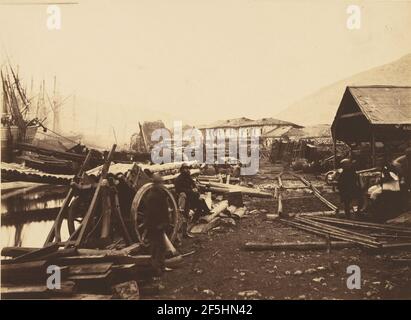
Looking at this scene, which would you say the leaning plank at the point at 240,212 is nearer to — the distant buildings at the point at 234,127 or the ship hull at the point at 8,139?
the distant buildings at the point at 234,127

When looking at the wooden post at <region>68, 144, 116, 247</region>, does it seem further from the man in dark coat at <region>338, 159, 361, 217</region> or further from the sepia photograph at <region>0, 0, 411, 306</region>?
the man in dark coat at <region>338, 159, 361, 217</region>

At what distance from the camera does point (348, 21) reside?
6543 mm

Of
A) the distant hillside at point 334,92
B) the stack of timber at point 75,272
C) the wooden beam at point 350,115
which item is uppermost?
the distant hillside at point 334,92

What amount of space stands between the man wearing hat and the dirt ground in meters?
0.70

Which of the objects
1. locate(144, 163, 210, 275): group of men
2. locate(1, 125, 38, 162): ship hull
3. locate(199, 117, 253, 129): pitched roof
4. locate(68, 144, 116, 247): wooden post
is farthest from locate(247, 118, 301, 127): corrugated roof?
locate(1, 125, 38, 162): ship hull

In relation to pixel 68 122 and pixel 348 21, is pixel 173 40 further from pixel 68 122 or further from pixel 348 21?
pixel 348 21

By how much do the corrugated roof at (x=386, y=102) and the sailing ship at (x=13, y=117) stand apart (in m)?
5.84

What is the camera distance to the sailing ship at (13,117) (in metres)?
6.67

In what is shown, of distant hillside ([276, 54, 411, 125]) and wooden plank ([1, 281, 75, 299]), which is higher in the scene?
distant hillside ([276, 54, 411, 125])

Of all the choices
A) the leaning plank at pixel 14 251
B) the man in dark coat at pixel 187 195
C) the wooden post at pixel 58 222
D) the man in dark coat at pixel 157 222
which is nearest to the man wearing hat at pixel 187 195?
the man in dark coat at pixel 187 195

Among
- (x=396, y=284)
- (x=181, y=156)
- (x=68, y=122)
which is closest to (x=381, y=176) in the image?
(x=396, y=284)

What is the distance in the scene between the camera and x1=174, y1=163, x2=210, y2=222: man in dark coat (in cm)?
657

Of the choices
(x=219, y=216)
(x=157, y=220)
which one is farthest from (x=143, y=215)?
(x=219, y=216)
